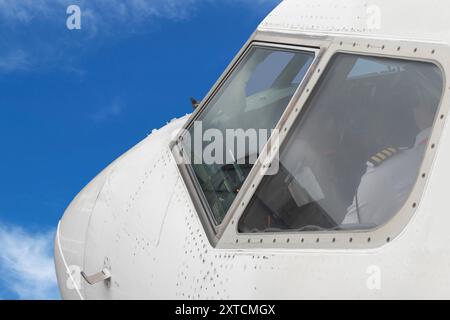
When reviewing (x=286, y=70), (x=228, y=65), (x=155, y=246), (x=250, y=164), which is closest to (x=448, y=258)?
(x=250, y=164)

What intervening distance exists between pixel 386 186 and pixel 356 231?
404 millimetres

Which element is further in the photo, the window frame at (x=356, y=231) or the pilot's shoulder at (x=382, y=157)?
the pilot's shoulder at (x=382, y=157)

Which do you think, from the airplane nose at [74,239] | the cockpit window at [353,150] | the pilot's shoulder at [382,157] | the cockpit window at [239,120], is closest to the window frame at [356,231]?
the cockpit window at [353,150]

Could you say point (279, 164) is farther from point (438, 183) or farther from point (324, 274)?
point (438, 183)

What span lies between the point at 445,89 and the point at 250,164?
1.86 metres

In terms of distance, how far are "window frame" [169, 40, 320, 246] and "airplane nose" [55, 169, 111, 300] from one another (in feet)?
5.12

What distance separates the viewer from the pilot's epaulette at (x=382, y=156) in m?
4.83

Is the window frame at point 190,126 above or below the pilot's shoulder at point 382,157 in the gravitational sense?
above

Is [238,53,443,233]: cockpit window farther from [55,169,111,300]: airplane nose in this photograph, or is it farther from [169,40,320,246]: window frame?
[55,169,111,300]: airplane nose

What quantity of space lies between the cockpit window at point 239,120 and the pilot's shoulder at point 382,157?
947 millimetres

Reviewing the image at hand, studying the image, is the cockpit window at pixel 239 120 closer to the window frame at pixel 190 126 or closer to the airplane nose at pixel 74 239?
the window frame at pixel 190 126

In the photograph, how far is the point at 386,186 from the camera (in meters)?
4.70

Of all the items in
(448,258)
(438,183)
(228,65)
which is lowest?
(448,258)
